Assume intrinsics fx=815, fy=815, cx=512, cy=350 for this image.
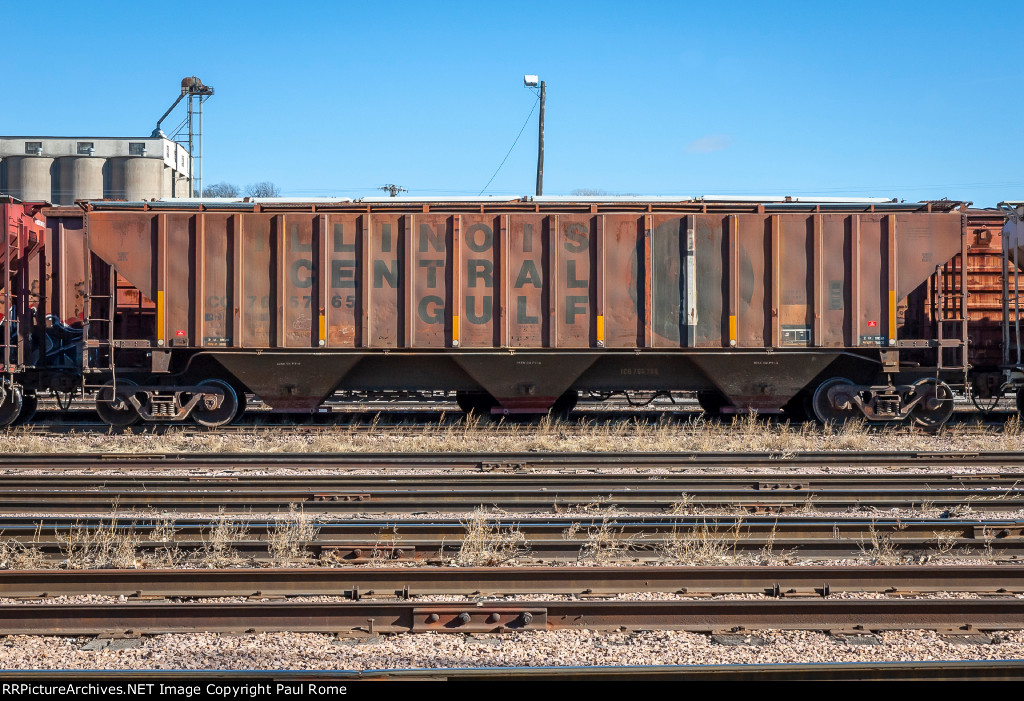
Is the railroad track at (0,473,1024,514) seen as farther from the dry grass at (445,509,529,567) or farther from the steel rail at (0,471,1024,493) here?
the dry grass at (445,509,529,567)

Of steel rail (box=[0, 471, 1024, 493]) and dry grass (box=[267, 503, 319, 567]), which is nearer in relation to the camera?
dry grass (box=[267, 503, 319, 567])

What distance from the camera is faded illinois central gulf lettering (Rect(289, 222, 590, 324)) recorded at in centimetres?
1360

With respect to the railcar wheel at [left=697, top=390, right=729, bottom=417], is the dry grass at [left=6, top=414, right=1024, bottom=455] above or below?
below

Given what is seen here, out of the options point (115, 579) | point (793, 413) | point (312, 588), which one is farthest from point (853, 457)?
point (115, 579)

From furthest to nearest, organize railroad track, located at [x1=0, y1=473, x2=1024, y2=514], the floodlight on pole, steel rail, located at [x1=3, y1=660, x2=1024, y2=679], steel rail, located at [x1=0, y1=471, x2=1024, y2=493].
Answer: the floodlight on pole → steel rail, located at [x1=0, y1=471, x2=1024, y2=493] → railroad track, located at [x1=0, y1=473, x2=1024, y2=514] → steel rail, located at [x1=3, y1=660, x2=1024, y2=679]

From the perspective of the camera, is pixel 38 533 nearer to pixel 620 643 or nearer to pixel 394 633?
pixel 394 633

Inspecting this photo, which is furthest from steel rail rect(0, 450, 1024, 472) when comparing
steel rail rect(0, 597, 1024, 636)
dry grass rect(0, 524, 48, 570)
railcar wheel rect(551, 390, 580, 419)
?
steel rail rect(0, 597, 1024, 636)

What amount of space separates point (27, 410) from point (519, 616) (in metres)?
12.6

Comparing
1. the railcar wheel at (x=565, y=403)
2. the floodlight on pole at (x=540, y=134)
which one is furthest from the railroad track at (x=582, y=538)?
the floodlight on pole at (x=540, y=134)

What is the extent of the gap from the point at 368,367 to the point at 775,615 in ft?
32.8

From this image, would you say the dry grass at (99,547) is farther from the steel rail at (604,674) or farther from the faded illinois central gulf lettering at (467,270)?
the faded illinois central gulf lettering at (467,270)

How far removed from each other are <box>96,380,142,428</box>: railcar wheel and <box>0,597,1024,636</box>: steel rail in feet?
30.5

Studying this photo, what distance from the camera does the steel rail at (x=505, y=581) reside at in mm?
5637

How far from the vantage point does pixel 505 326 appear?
13.6 meters
